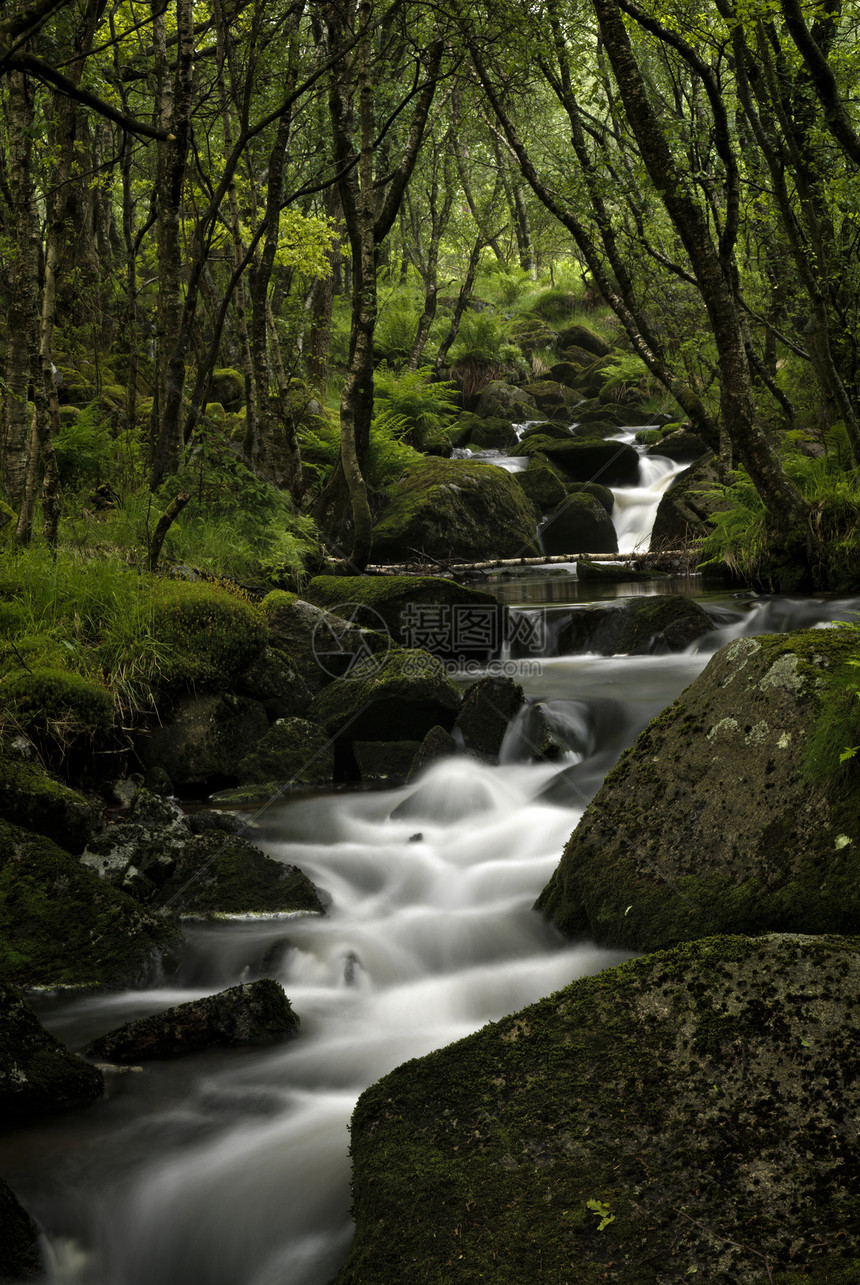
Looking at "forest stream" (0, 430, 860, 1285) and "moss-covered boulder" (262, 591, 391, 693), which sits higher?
→ "moss-covered boulder" (262, 591, 391, 693)

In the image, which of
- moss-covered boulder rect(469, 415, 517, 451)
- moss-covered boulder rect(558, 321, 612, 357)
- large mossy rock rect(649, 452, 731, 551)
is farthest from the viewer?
moss-covered boulder rect(558, 321, 612, 357)

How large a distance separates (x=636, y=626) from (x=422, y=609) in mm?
2356

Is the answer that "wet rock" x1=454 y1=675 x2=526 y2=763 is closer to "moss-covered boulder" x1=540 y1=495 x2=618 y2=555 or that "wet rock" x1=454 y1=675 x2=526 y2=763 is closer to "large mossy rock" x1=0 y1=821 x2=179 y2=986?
"large mossy rock" x1=0 y1=821 x2=179 y2=986

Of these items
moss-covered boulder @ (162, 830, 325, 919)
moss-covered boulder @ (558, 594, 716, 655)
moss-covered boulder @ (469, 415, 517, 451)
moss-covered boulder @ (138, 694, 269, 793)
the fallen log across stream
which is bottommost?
moss-covered boulder @ (162, 830, 325, 919)

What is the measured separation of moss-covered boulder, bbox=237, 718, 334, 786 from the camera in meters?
6.61

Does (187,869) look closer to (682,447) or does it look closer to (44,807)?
(44,807)

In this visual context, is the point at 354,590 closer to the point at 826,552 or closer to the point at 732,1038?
the point at 826,552

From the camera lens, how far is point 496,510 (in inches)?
567

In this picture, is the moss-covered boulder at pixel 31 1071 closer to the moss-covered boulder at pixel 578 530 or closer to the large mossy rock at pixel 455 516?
the large mossy rock at pixel 455 516

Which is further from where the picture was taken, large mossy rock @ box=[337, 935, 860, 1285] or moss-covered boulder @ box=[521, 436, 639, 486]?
moss-covered boulder @ box=[521, 436, 639, 486]

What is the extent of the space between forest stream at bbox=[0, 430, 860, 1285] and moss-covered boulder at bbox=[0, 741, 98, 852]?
880mm

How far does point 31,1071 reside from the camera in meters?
2.81

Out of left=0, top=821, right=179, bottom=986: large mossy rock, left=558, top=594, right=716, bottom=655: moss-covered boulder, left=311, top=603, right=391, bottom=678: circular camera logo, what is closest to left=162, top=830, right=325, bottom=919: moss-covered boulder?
left=0, top=821, right=179, bottom=986: large mossy rock

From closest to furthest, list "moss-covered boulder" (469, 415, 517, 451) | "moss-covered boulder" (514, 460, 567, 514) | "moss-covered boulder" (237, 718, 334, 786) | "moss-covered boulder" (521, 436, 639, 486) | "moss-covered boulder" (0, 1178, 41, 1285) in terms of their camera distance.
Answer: "moss-covered boulder" (0, 1178, 41, 1285)
"moss-covered boulder" (237, 718, 334, 786)
"moss-covered boulder" (514, 460, 567, 514)
"moss-covered boulder" (521, 436, 639, 486)
"moss-covered boulder" (469, 415, 517, 451)
